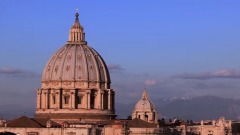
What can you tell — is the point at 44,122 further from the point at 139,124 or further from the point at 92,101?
the point at 139,124

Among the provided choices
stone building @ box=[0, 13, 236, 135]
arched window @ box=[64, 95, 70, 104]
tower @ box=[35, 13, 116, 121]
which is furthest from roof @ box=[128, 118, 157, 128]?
arched window @ box=[64, 95, 70, 104]

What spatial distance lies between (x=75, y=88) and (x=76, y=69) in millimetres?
2923

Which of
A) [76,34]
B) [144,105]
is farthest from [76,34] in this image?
[144,105]

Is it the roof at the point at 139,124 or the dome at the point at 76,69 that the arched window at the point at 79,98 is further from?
the roof at the point at 139,124

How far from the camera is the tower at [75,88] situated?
147625 mm

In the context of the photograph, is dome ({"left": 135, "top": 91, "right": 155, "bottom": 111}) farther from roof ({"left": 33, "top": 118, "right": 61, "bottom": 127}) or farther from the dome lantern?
roof ({"left": 33, "top": 118, "right": 61, "bottom": 127})

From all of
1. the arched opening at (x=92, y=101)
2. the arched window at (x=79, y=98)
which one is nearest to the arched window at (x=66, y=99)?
the arched window at (x=79, y=98)

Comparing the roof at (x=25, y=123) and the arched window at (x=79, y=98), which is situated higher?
the arched window at (x=79, y=98)

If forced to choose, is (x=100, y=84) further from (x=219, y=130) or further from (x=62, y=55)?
(x=219, y=130)

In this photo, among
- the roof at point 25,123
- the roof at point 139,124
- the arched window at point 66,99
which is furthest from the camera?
the arched window at point 66,99

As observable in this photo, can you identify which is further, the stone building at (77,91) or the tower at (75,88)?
the tower at (75,88)

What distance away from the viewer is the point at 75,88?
149 metres

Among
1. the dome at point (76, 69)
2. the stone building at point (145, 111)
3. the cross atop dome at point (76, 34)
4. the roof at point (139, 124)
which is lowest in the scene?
the roof at point (139, 124)

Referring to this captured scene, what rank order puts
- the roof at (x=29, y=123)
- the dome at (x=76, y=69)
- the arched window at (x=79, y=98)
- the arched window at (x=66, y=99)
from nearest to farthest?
the roof at (x=29, y=123)
the arched window at (x=66, y=99)
the arched window at (x=79, y=98)
the dome at (x=76, y=69)
